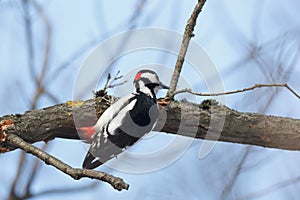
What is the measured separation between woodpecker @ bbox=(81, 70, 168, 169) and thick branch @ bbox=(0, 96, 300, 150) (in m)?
0.07

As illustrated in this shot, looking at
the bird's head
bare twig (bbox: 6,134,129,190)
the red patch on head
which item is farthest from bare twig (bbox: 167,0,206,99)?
bare twig (bbox: 6,134,129,190)

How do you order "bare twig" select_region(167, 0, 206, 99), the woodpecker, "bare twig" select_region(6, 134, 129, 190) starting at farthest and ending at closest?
"bare twig" select_region(167, 0, 206, 99) → the woodpecker → "bare twig" select_region(6, 134, 129, 190)

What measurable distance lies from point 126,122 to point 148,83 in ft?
0.65

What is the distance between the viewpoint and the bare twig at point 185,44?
2.16 meters

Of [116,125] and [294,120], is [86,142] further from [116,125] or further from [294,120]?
[294,120]

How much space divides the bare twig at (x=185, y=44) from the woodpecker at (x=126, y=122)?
47 millimetres

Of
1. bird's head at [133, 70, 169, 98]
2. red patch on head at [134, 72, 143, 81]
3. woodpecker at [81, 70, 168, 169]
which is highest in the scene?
red patch on head at [134, 72, 143, 81]

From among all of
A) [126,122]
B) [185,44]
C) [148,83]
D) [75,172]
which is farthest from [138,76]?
[75,172]

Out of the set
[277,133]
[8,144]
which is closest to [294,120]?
[277,133]

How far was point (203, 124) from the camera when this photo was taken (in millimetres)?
2053

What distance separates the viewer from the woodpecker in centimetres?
202

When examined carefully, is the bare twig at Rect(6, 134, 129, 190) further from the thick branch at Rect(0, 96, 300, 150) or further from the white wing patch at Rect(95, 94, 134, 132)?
the white wing patch at Rect(95, 94, 134, 132)

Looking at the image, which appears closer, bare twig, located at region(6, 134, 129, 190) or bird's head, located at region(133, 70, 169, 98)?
bare twig, located at region(6, 134, 129, 190)

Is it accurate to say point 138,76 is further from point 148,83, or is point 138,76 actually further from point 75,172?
point 75,172
